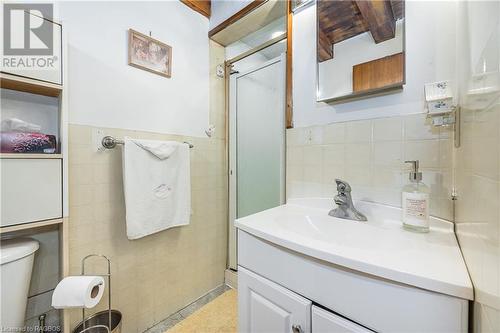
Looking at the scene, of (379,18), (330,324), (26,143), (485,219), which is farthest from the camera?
(379,18)

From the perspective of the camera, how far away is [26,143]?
77 cm

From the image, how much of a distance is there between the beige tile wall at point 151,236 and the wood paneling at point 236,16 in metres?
0.11

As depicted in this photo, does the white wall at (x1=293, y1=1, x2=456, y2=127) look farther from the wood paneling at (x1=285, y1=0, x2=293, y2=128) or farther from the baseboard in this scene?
the baseboard

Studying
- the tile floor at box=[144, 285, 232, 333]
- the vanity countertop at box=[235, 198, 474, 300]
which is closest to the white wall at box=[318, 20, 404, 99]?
the vanity countertop at box=[235, 198, 474, 300]

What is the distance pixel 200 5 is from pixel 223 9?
0.17m

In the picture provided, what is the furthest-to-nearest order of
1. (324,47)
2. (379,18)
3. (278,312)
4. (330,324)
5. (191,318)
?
(191,318) → (324,47) → (379,18) → (278,312) → (330,324)

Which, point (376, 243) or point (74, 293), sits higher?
point (376, 243)

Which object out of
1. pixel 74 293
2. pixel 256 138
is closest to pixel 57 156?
pixel 74 293

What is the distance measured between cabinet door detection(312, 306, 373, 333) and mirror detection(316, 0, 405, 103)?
2.72ft

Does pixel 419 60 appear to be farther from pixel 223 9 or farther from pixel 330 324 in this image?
pixel 223 9

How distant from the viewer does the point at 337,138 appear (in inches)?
38.9

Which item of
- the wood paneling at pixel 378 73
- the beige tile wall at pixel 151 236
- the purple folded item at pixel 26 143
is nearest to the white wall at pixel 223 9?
the beige tile wall at pixel 151 236

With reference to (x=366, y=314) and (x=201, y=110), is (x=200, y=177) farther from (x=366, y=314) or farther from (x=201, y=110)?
(x=366, y=314)

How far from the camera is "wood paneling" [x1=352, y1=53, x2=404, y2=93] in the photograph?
2.71 ft
